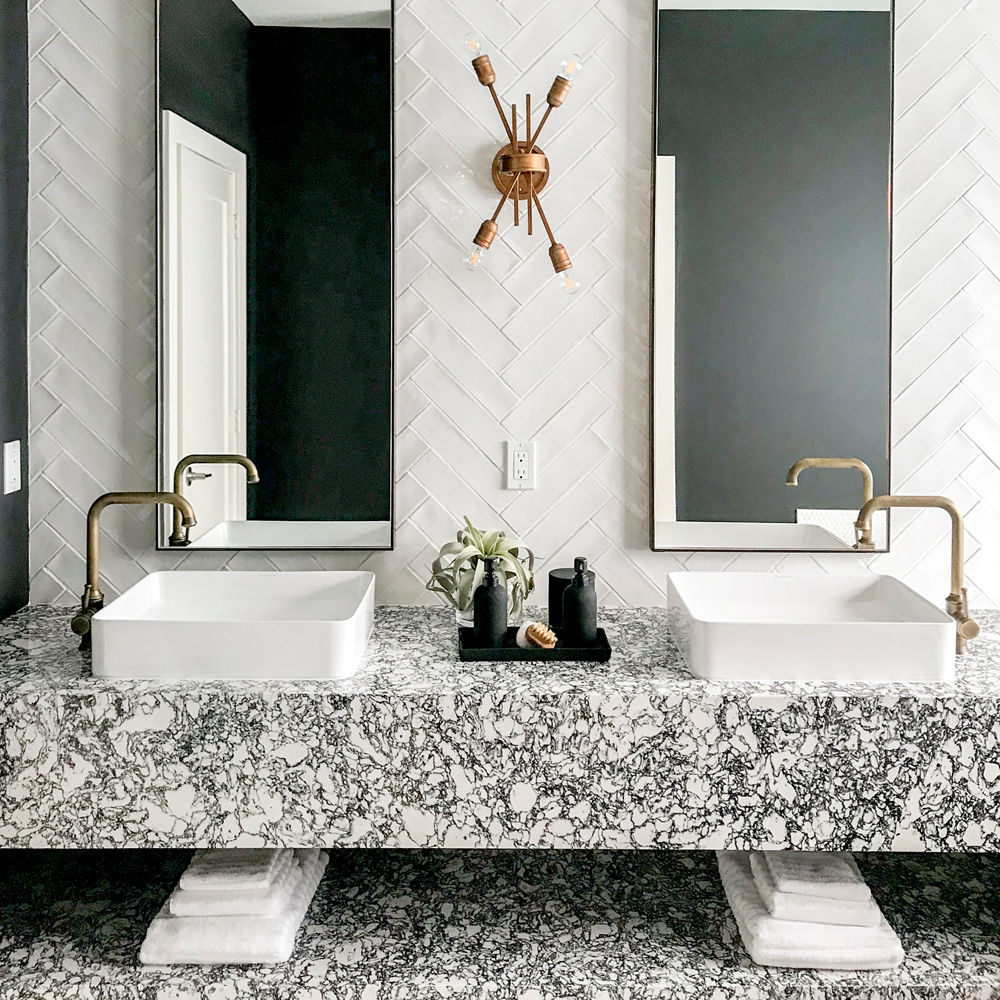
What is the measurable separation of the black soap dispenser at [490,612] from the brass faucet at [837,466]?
27.9 inches

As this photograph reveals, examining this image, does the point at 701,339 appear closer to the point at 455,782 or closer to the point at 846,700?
the point at 846,700

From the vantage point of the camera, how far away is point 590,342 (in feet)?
7.09

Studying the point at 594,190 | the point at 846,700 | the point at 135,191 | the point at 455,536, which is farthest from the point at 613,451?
the point at 135,191

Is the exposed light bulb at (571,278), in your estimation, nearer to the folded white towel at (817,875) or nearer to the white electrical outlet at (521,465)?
the white electrical outlet at (521,465)

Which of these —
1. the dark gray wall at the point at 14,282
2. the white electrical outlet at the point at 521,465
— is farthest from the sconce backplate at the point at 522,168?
the dark gray wall at the point at 14,282

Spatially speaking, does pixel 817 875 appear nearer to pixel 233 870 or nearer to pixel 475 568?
pixel 475 568

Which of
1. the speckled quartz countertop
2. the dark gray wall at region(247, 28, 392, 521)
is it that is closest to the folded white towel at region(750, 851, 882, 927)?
the speckled quartz countertop

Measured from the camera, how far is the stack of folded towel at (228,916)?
1620mm

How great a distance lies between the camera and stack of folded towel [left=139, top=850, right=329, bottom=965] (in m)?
1.62

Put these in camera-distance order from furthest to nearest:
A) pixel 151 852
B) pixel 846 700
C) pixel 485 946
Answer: pixel 151 852 → pixel 485 946 → pixel 846 700

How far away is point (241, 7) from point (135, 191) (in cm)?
43

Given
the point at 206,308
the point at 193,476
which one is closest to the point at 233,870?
the point at 193,476

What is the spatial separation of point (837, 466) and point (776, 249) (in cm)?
47

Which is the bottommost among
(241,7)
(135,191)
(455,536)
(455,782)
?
(455,782)
